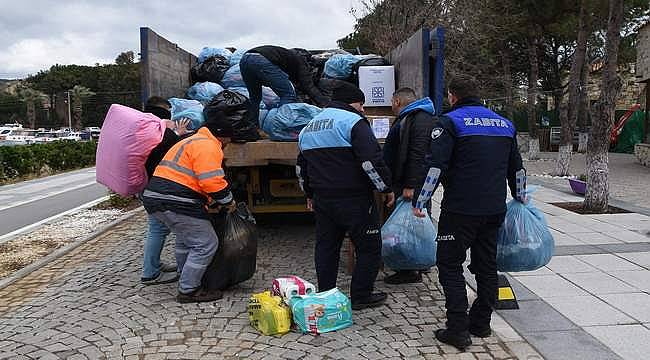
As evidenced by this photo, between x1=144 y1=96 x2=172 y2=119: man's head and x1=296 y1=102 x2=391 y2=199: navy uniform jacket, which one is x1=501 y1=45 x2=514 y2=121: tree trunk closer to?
x1=144 y1=96 x2=172 y2=119: man's head

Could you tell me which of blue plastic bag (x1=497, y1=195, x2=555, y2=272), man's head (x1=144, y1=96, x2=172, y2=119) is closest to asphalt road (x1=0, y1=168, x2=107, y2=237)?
man's head (x1=144, y1=96, x2=172, y2=119)

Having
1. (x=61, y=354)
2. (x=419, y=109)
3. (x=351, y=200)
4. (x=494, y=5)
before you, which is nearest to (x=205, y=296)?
(x=61, y=354)

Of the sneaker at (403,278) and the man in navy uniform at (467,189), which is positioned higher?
the man in navy uniform at (467,189)

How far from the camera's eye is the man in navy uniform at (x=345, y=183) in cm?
388

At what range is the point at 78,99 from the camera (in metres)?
64.4

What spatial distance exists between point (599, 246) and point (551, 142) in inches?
840

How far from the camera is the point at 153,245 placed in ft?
16.4

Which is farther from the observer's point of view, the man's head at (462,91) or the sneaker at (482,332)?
the sneaker at (482,332)

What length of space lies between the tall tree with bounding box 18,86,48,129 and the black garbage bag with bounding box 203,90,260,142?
7089 cm

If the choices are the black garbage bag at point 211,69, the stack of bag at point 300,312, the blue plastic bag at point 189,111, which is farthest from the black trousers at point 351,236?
the black garbage bag at point 211,69

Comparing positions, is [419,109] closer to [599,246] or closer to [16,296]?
[599,246]

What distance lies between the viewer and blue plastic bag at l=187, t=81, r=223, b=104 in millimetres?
6363

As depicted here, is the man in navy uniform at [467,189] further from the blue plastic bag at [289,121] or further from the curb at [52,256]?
the curb at [52,256]

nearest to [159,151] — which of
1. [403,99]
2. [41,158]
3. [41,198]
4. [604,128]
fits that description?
[403,99]
